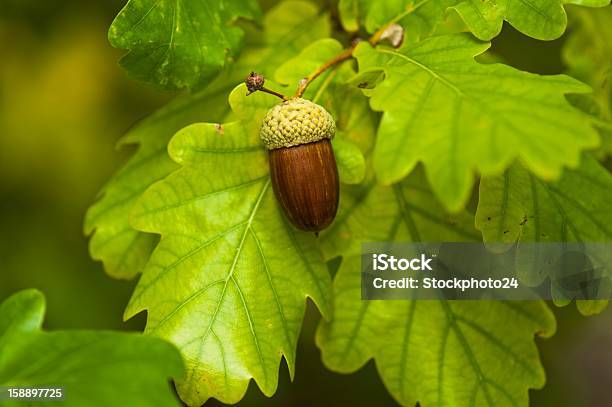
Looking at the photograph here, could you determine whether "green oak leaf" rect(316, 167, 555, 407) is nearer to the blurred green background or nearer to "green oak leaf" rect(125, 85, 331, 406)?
"green oak leaf" rect(125, 85, 331, 406)

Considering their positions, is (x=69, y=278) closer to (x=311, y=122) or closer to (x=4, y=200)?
(x=4, y=200)

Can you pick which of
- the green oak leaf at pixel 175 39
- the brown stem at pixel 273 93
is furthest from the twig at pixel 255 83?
the green oak leaf at pixel 175 39

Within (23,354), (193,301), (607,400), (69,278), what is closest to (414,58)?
(193,301)

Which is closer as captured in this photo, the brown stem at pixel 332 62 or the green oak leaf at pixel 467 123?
the green oak leaf at pixel 467 123

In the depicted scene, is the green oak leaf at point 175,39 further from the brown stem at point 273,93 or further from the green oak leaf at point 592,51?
the green oak leaf at point 592,51

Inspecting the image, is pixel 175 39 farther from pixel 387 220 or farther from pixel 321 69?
pixel 387 220

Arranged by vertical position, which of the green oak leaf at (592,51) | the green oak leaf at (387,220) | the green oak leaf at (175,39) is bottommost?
the green oak leaf at (592,51)
